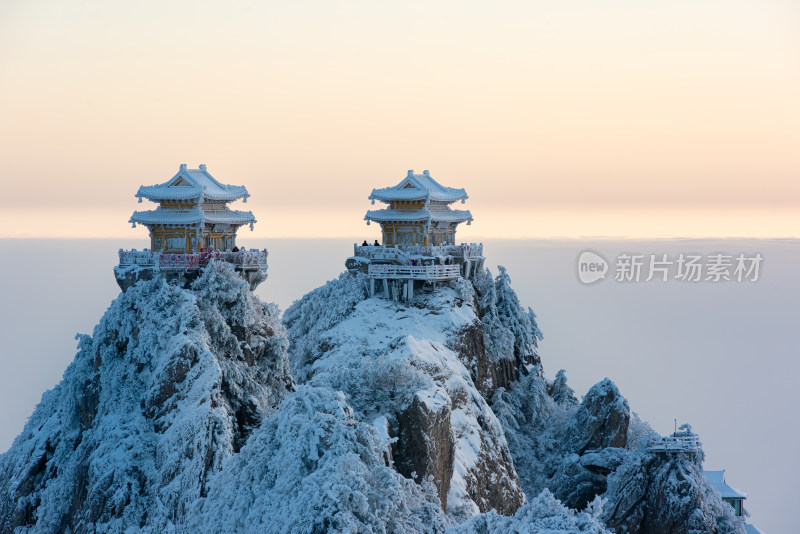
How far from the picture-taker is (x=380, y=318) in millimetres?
108688

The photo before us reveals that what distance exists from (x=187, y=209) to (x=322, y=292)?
87.1ft

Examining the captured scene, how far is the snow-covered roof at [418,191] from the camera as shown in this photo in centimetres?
11706

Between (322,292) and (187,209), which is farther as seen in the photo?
(322,292)

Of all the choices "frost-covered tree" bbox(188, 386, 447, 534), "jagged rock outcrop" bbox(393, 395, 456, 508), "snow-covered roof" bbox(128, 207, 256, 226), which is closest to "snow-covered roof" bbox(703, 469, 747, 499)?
"jagged rock outcrop" bbox(393, 395, 456, 508)

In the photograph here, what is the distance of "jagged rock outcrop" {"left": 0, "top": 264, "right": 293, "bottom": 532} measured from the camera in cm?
7875

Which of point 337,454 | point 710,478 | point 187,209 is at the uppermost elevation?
point 187,209

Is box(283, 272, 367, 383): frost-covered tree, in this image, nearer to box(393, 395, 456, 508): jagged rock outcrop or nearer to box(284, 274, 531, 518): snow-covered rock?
box(284, 274, 531, 518): snow-covered rock

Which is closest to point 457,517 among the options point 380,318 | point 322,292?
point 380,318

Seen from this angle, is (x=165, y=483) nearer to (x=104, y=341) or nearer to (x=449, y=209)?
(x=104, y=341)

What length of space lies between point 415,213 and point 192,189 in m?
30.5

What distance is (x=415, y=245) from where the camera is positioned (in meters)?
117

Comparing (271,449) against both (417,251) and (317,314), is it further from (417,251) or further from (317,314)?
(417,251)

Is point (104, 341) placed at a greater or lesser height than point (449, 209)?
lesser

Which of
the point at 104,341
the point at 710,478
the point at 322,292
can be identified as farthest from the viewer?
the point at 322,292
